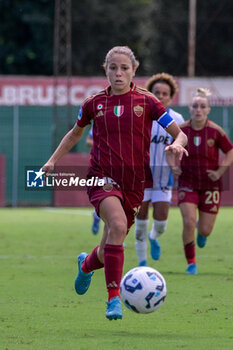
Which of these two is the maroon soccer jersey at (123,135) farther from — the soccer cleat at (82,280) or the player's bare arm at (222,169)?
the player's bare arm at (222,169)

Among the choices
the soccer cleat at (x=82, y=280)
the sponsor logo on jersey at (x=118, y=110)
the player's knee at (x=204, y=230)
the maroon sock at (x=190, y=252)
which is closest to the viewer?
the sponsor logo on jersey at (x=118, y=110)

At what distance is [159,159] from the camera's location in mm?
11508

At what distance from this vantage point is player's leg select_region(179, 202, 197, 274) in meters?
10.9

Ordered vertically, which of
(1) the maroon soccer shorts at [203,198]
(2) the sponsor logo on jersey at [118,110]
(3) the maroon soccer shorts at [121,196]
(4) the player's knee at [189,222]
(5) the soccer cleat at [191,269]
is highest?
(2) the sponsor logo on jersey at [118,110]

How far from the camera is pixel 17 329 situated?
6949 mm

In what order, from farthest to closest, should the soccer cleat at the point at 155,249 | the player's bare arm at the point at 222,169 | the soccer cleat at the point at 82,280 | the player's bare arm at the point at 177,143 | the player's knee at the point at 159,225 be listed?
the soccer cleat at the point at 155,249
the player's knee at the point at 159,225
the player's bare arm at the point at 222,169
the soccer cleat at the point at 82,280
the player's bare arm at the point at 177,143

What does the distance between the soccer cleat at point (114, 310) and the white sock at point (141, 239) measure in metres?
4.23

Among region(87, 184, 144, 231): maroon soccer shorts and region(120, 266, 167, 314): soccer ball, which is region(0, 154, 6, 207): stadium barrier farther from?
region(120, 266, 167, 314): soccer ball

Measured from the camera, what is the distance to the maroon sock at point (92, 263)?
7867 millimetres

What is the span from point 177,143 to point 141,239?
412 cm

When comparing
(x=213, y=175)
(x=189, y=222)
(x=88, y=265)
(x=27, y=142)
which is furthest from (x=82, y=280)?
(x=27, y=142)

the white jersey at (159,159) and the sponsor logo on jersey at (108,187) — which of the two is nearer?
the sponsor logo on jersey at (108,187)

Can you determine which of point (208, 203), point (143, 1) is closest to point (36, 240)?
point (208, 203)

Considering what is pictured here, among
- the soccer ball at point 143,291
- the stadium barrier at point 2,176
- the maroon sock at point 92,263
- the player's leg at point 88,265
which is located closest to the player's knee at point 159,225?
the player's leg at point 88,265
